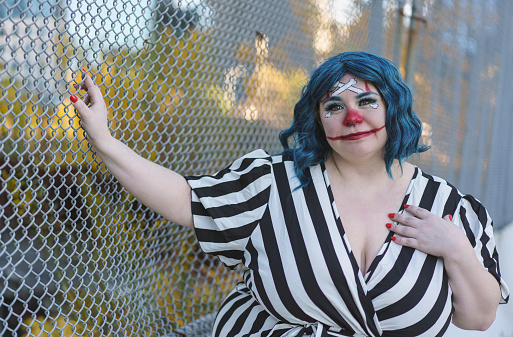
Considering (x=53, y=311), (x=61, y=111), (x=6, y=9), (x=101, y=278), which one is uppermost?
(x=6, y=9)

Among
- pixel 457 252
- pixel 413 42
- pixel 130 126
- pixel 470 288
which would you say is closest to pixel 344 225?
pixel 457 252

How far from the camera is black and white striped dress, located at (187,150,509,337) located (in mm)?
1628

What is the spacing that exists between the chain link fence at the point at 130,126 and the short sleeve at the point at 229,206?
0.32 m

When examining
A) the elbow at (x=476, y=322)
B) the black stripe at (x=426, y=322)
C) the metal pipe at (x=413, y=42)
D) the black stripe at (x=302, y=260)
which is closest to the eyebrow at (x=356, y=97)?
the black stripe at (x=302, y=260)

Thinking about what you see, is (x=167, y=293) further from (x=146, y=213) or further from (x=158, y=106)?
(x=158, y=106)

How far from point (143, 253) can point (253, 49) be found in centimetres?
108

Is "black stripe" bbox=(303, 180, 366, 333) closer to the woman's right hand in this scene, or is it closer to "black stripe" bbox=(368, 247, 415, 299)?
"black stripe" bbox=(368, 247, 415, 299)

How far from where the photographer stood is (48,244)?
1.64 m

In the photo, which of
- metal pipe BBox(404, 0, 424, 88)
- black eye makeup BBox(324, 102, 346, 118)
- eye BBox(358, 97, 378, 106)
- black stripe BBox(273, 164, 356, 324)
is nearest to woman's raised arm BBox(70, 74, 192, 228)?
black stripe BBox(273, 164, 356, 324)

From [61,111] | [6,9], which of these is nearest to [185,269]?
[61,111]

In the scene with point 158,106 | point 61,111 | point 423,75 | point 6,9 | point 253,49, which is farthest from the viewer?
point 423,75

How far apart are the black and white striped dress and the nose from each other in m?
0.24

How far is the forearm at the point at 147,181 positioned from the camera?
151cm

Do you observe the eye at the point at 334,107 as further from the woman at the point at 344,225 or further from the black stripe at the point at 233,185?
the black stripe at the point at 233,185
